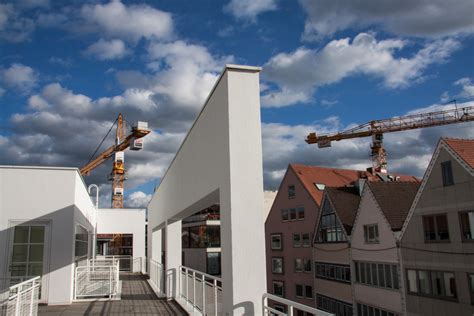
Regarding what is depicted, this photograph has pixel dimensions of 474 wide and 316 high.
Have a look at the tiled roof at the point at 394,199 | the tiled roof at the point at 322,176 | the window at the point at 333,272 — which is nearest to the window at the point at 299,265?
the window at the point at 333,272

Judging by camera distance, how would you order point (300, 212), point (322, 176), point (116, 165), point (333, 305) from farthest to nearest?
1. point (116, 165)
2. point (322, 176)
3. point (300, 212)
4. point (333, 305)

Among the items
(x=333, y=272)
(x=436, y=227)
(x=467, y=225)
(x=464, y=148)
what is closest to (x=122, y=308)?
(x=467, y=225)

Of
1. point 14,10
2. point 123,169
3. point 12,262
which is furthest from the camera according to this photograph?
point 123,169

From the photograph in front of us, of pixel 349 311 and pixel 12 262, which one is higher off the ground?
pixel 12 262

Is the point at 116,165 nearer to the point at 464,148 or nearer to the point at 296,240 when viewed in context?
the point at 296,240

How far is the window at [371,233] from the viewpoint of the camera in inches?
995

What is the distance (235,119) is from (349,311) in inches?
991

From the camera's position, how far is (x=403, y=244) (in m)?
22.9

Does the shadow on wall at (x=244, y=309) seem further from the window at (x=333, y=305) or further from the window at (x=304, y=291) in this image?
the window at (x=304, y=291)

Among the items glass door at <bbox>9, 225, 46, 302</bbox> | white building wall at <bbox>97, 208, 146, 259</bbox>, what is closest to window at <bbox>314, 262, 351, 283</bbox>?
Answer: white building wall at <bbox>97, 208, 146, 259</bbox>

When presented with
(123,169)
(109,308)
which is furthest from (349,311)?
(123,169)

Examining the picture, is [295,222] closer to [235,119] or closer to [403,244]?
[403,244]

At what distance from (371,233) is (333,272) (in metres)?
4.88

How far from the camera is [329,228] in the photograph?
Result: 30.2m
